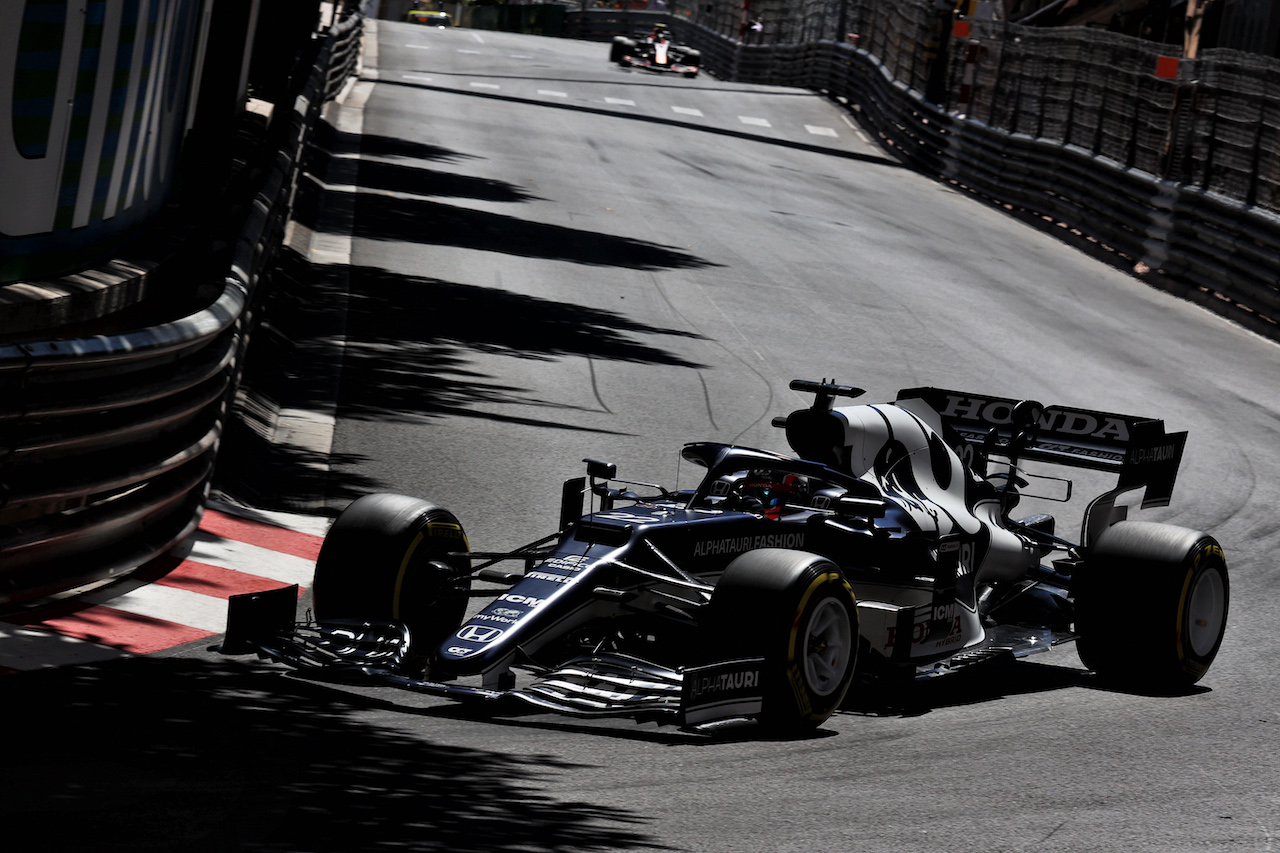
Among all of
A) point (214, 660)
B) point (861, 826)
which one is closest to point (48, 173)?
point (214, 660)

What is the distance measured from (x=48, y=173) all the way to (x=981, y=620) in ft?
18.5

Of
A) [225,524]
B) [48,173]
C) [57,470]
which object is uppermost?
[48,173]

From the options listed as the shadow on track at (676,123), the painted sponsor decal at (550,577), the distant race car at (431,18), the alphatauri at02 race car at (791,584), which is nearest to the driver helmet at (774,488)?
the alphatauri at02 race car at (791,584)

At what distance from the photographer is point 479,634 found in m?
6.40

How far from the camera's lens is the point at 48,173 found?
9.40m

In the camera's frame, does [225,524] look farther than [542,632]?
Yes

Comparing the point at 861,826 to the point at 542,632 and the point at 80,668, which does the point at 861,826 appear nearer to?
the point at 542,632

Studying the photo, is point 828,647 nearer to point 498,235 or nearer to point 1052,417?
point 1052,417

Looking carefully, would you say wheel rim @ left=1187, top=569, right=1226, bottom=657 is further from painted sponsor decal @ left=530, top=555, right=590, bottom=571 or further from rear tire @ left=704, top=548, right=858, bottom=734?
painted sponsor decal @ left=530, top=555, right=590, bottom=571

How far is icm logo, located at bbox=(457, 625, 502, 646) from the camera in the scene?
6.36 meters

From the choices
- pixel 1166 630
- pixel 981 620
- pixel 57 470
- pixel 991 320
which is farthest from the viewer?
pixel 991 320

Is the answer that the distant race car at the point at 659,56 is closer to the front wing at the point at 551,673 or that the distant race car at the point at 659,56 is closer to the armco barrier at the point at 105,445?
the armco barrier at the point at 105,445

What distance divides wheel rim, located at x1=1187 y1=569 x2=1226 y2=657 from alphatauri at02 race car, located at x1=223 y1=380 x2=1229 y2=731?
0.02 m

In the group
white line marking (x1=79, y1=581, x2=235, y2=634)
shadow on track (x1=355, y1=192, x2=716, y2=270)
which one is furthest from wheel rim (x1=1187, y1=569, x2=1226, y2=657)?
shadow on track (x1=355, y1=192, x2=716, y2=270)
